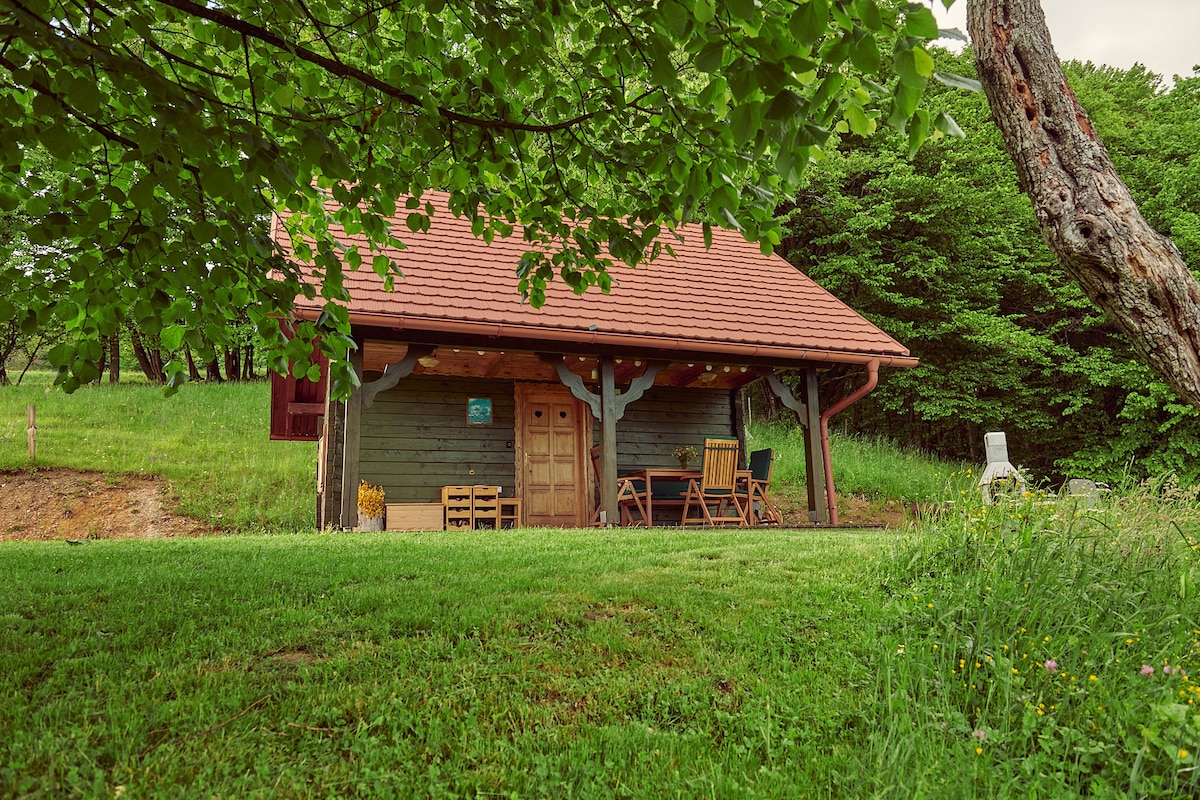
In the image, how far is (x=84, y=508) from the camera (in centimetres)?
1290

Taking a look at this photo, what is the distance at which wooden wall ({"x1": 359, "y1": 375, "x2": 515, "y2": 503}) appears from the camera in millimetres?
10125

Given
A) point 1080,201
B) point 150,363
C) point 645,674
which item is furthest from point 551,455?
point 150,363

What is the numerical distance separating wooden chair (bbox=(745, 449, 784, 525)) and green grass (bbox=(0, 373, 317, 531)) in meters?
7.23

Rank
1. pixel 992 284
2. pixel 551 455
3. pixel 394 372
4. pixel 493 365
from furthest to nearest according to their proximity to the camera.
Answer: pixel 992 284
pixel 551 455
pixel 493 365
pixel 394 372

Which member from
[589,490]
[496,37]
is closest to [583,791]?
[496,37]

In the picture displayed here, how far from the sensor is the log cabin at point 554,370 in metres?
8.91

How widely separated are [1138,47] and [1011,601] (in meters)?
25.4

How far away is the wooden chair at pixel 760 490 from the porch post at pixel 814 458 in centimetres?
54

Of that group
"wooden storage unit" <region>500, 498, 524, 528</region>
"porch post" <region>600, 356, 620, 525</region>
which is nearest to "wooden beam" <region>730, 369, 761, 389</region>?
"porch post" <region>600, 356, 620, 525</region>

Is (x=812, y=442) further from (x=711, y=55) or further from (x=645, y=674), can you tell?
(x=711, y=55)

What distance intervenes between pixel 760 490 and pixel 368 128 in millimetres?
7704

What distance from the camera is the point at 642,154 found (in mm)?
3572

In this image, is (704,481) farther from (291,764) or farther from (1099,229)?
(291,764)

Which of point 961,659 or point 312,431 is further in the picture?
point 312,431
